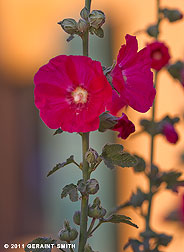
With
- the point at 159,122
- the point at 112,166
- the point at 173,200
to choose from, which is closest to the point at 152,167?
the point at 159,122

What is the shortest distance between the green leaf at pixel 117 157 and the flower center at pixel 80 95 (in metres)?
0.08

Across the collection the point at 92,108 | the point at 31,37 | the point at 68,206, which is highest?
the point at 31,37

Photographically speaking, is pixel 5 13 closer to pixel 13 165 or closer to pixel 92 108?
pixel 13 165

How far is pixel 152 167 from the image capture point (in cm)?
110

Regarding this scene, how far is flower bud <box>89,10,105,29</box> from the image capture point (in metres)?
0.71

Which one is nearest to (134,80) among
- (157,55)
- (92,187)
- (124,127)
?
(124,127)

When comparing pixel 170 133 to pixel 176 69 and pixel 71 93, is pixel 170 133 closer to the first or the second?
pixel 176 69

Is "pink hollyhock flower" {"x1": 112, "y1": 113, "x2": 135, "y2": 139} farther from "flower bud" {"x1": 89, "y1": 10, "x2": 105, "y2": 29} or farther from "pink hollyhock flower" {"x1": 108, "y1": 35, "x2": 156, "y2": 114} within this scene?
"flower bud" {"x1": 89, "y1": 10, "x2": 105, "y2": 29}

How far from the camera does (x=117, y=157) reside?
73cm

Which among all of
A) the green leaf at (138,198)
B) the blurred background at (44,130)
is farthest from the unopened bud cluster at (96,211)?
the blurred background at (44,130)

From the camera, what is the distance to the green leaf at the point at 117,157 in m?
0.72

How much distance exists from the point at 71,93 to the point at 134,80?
0.10 m

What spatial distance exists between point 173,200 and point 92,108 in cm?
243

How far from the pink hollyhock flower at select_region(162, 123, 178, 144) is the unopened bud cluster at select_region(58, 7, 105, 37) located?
441mm
